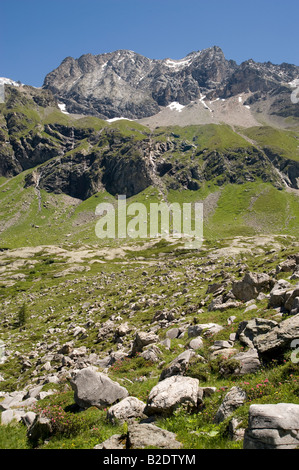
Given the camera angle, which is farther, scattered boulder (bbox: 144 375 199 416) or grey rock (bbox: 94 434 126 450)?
scattered boulder (bbox: 144 375 199 416)

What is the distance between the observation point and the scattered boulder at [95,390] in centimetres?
1368

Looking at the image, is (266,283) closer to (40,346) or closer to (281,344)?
(281,344)

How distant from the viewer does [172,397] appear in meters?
11.0

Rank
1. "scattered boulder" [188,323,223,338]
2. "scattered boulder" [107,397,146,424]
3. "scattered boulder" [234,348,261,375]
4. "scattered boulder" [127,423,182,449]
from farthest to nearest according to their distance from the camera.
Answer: "scattered boulder" [188,323,223,338]
"scattered boulder" [234,348,261,375]
"scattered boulder" [107,397,146,424]
"scattered boulder" [127,423,182,449]

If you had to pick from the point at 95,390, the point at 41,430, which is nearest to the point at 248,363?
the point at 95,390

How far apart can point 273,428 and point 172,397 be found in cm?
468

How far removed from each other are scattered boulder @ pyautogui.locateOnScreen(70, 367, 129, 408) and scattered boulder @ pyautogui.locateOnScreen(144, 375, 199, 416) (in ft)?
10.3

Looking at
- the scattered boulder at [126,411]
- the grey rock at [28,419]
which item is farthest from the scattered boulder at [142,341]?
the grey rock at [28,419]

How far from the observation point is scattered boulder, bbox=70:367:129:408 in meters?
13.7

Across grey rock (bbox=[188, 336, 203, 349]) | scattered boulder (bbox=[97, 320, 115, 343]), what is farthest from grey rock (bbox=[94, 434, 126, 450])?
scattered boulder (bbox=[97, 320, 115, 343])

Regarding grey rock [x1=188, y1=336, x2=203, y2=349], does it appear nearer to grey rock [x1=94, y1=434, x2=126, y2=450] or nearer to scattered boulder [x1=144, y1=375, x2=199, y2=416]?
scattered boulder [x1=144, y1=375, x2=199, y2=416]

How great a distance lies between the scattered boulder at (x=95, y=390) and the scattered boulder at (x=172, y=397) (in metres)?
3.15

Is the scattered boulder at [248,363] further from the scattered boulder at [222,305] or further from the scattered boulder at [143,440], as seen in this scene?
the scattered boulder at [222,305]
